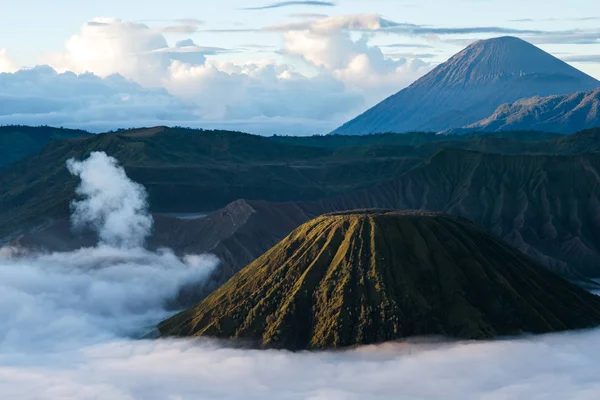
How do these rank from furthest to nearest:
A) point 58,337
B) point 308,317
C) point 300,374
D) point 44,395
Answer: point 58,337 → point 308,317 → point 300,374 → point 44,395

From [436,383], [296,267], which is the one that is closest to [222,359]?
[296,267]

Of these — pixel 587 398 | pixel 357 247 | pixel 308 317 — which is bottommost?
pixel 587 398

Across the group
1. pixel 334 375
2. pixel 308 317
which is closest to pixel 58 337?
pixel 308 317

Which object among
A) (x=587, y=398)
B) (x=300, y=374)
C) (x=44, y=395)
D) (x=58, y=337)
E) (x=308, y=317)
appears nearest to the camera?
(x=587, y=398)

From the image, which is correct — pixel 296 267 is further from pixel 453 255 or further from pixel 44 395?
pixel 44 395

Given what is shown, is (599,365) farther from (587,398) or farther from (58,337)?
(58,337)

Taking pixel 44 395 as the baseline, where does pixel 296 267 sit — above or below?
above

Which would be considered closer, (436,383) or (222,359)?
(436,383)
